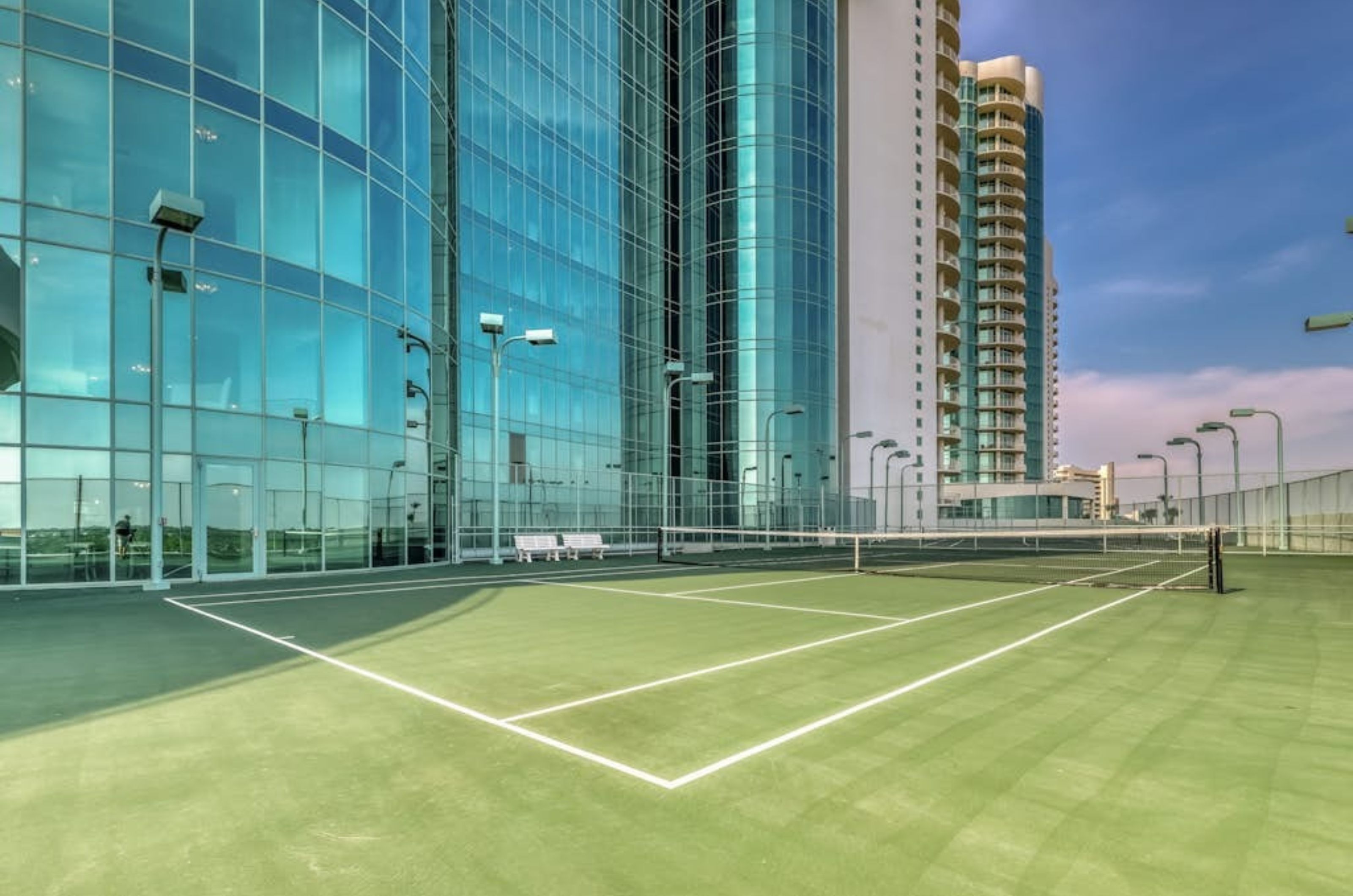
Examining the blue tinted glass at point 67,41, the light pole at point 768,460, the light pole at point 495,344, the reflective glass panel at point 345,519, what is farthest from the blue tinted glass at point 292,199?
the light pole at point 768,460

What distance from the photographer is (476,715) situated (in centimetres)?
580

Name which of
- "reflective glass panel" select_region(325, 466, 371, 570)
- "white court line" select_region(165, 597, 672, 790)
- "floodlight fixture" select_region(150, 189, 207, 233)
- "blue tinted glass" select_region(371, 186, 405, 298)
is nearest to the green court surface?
"white court line" select_region(165, 597, 672, 790)

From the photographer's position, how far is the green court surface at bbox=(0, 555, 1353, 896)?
3295 millimetres

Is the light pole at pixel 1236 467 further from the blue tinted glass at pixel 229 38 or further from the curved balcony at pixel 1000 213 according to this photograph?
the curved balcony at pixel 1000 213

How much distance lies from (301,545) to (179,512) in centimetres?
319

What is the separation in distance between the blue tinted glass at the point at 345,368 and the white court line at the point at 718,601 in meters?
8.29

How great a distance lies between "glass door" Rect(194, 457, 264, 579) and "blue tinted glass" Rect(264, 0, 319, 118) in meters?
10.7

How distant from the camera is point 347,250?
21172 millimetres

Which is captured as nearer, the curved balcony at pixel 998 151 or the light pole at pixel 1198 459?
the light pole at pixel 1198 459

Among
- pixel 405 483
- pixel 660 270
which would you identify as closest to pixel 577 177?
pixel 660 270

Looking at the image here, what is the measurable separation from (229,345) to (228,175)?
458cm

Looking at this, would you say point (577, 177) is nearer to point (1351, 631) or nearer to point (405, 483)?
point (405, 483)

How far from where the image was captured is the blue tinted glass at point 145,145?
16609mm

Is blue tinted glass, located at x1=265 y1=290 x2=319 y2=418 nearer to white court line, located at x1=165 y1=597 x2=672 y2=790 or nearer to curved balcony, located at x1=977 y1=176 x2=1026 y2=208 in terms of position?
white court line, located at x1=165 y1=597 x2=672 y2=790
